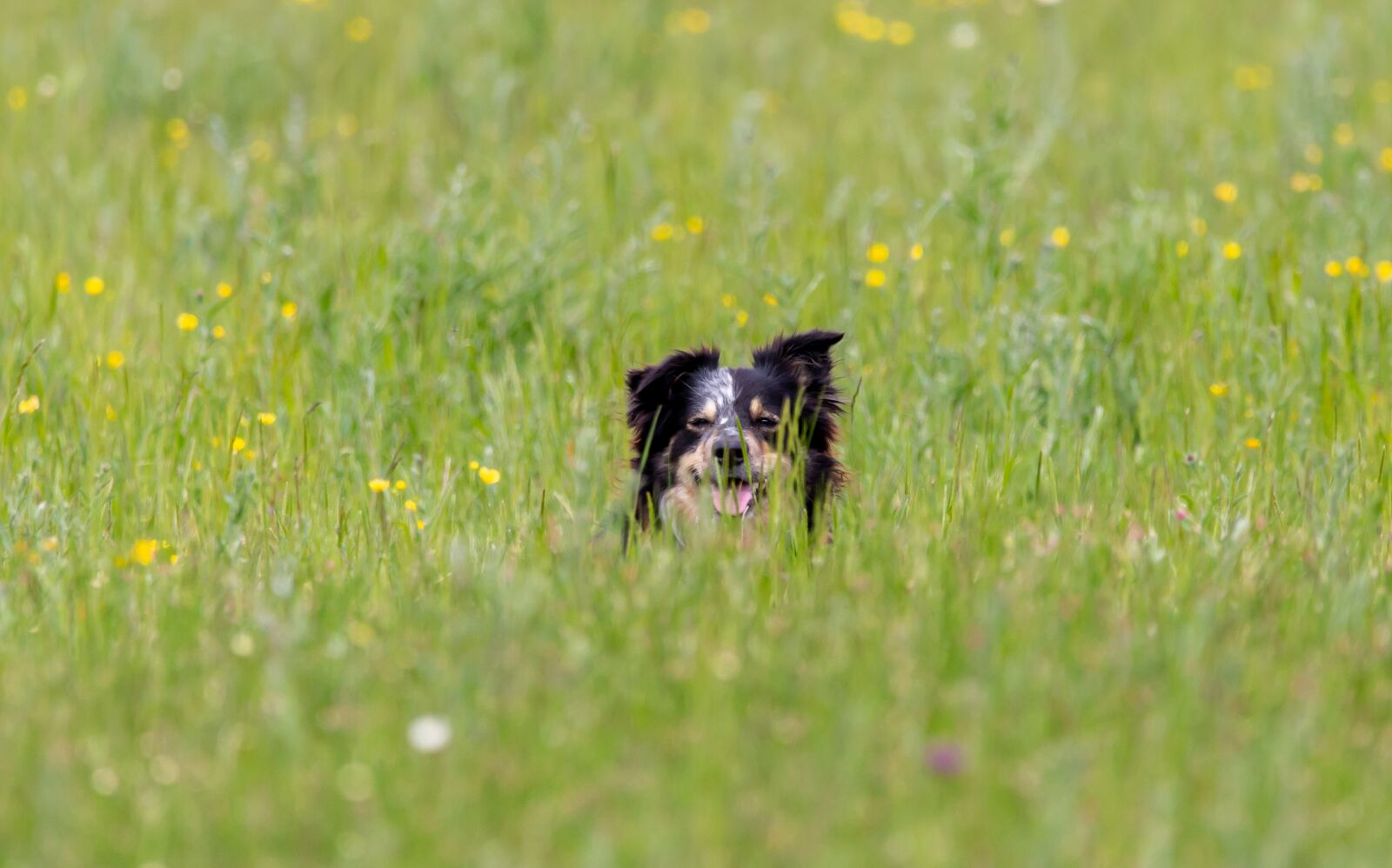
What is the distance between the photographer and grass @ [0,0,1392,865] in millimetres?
3098

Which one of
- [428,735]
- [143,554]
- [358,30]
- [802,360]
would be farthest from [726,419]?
[358,30]

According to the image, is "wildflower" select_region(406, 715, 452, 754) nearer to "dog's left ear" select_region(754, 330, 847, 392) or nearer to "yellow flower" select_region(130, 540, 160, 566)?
"yellow flower" select_region(130, 540, 160, 566)

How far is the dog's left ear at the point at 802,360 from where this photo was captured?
213 inches

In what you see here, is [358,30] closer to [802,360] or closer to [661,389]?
[661,389]

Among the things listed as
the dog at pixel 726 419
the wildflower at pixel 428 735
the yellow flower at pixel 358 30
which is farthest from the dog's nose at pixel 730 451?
the yellow flower at pixel 358 30

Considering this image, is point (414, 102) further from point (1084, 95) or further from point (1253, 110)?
point (1253, 110)

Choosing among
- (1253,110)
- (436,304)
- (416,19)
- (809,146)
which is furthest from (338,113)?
(1253,110)

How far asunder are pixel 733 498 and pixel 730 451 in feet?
1.27

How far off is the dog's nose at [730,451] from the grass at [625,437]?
37 cm

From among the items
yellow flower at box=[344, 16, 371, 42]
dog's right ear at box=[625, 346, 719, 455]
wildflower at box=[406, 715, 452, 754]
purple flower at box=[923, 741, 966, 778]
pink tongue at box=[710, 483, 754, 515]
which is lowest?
purple flower at box=[923, 741, 966, 778]

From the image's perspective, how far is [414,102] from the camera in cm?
945

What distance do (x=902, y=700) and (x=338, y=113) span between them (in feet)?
22.7

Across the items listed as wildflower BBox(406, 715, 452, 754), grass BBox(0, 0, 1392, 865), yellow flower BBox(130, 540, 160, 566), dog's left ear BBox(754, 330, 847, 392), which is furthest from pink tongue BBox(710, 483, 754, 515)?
yellow flower BBox(130, 540, 160, 566)

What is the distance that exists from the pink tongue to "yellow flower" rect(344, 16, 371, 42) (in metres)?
6.30
